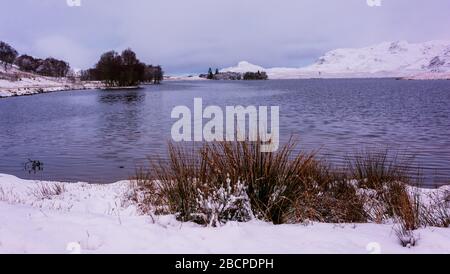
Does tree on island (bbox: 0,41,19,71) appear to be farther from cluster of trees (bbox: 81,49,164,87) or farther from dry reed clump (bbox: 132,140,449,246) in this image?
dry reed clump (bbox: 132,140,449,246)

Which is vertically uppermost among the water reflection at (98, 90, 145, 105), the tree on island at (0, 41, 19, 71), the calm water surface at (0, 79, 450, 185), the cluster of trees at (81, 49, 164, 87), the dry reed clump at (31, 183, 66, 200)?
the tree on island at (0, 41, 19, 71)

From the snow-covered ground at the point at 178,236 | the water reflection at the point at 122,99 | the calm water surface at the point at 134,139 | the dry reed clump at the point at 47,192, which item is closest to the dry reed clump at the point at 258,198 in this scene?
the snow-covered ground at the point at 178,236

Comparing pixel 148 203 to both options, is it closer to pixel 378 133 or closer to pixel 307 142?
pixel 307 142

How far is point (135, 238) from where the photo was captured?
409cm

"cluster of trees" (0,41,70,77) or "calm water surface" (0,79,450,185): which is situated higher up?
"cluster of trees" (0,41,70,77)

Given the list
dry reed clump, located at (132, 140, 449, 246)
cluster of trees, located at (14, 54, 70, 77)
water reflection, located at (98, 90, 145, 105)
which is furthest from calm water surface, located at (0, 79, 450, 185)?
cluster of trees, located at (14, 54, 70, 77)

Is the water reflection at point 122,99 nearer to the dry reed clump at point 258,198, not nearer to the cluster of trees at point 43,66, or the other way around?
the dry reed clump at point 258,198

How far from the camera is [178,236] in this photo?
4156 mm

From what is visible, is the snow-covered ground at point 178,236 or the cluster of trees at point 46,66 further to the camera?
the cluster of trees at point 46,66

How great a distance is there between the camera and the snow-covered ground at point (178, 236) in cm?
385

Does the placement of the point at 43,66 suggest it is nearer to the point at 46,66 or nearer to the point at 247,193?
the point at 46,66

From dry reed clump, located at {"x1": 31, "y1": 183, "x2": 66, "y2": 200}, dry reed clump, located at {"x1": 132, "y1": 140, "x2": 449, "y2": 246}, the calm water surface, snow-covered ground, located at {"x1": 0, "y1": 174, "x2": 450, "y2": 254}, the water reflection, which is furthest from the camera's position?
the water reflection

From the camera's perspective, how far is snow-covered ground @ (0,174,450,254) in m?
3.85
